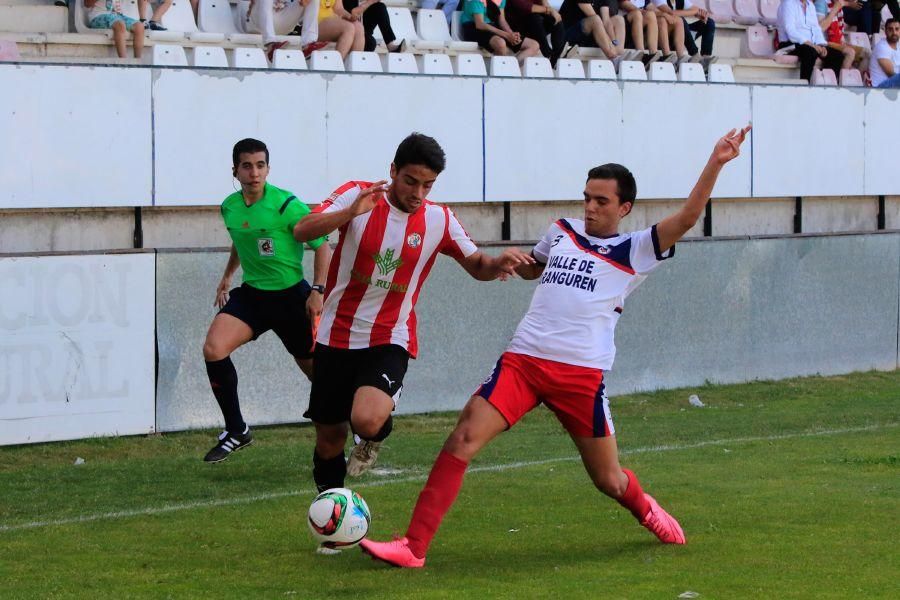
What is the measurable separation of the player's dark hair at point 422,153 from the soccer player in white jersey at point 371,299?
271mm

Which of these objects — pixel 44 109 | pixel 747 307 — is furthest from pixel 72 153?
pixel 747 307

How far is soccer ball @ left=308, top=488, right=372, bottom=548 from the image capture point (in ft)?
22.9

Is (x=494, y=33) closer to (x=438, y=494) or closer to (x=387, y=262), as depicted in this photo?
(x=387, y=262)

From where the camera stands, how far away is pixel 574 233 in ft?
24.0

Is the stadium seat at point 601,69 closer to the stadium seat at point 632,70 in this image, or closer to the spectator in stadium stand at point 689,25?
the stadium seat at point 632,70

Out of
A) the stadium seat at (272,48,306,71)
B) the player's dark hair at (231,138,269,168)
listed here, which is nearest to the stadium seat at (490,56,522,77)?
the stadium seat at (272,48,306,71)

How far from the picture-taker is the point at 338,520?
6.99 m

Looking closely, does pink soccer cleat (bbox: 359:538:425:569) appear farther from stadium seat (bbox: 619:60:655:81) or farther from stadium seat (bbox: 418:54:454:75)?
stadium seat (bbox: 619:60:655:81)

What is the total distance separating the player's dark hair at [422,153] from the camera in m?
7.10

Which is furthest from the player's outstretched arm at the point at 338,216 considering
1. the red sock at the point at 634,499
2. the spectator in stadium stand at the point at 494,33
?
the spectator in stadium stand at the point at 494,33

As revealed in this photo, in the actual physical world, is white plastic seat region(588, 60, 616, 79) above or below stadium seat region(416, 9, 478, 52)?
below

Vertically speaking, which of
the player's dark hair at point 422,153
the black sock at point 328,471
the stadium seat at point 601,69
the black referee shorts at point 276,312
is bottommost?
the black sock at point 328,471

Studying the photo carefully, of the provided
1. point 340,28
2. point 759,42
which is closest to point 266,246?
point 340,28

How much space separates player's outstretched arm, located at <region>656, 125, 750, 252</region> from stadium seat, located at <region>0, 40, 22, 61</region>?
8.53 metres
